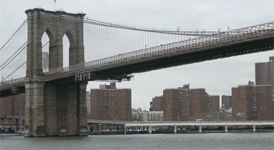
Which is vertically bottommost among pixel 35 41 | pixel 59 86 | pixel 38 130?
pixel 38 130

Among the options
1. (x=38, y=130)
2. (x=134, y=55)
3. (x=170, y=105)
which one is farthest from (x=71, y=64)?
(x=170, y=105)

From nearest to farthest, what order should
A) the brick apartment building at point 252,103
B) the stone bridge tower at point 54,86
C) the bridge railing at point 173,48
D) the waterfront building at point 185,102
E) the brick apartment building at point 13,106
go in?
the bridge railing at point 173,48 → the stone bridge tower at point 54,86 → the brick apartment building at point 252,103 → the waterfront building at point 185,102 → the brick apartment building at point 13,106

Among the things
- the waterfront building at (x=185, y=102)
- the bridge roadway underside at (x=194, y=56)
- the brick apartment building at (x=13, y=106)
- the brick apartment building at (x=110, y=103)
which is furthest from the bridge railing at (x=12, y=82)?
the brick apartment building at (x=13, y=106)

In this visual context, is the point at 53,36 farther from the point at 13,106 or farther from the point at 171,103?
the point at 13,106

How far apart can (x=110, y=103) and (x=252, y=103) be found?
43644 millimetres

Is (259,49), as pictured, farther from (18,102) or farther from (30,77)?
(18,102)

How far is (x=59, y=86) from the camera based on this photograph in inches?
3108

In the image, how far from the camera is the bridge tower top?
2992 inches

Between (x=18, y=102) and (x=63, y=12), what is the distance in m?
125

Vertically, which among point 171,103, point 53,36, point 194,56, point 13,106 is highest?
point 53,36

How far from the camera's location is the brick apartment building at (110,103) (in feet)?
609

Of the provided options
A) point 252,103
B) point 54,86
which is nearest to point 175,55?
point 54,86

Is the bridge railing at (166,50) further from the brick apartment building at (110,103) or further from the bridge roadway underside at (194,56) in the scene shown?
the brick apartment building at (110,103)

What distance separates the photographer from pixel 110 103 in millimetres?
186125
